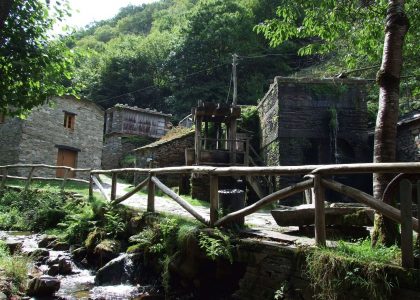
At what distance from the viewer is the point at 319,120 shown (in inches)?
666

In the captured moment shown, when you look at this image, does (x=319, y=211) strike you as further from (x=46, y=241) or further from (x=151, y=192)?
(x=46, y=241)

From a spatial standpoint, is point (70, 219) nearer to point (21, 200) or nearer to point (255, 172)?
point (21, 200)

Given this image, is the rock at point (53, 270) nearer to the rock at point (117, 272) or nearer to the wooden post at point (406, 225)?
the rock at point (117, 272)

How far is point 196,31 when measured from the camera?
119ft

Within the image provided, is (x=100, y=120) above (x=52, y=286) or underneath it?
above

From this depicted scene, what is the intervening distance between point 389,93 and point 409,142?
1197 cm

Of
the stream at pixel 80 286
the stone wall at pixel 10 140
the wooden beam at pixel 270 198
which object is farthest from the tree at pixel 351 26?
the stone wall at pixel 10 140

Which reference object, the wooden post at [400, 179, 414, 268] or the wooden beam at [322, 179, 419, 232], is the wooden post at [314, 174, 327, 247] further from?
the wooden post at [400, 179, 414, 268]

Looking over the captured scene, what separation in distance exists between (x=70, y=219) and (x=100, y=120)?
17.8m

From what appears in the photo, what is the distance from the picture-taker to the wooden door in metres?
24.0

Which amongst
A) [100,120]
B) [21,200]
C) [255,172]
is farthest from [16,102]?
[100,120]

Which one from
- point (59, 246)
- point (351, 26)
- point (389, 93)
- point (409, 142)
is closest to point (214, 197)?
point (389, 93)

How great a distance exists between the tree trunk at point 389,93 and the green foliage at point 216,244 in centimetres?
185

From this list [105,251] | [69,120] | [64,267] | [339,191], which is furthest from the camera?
[69,120]
